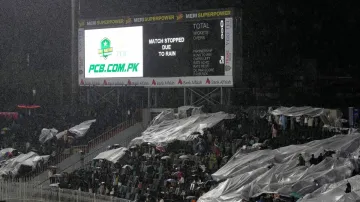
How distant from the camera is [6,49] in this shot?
39.7 meters

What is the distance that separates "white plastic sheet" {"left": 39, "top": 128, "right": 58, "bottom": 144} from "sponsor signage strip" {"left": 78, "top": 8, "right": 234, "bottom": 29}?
521cm

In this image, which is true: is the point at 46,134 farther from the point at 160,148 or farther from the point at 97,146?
the point at 160,148

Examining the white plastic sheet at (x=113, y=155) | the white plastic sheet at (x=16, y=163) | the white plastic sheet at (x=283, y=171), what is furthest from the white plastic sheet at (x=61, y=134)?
the white plastic sheet at (x=283, y=171)

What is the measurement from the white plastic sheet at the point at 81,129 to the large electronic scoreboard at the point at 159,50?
2013 millimetres

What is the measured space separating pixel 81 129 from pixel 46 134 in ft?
5.64

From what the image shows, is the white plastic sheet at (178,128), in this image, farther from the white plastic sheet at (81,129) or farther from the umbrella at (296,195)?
the umbrella at (296,195)

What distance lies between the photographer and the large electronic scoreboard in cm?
2820

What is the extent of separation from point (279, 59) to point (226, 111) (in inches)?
325

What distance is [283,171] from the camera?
19469 mm

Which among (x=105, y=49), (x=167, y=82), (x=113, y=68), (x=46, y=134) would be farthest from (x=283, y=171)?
(x=46, y=134)

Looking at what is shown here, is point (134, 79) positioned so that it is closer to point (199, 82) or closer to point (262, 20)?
point (199, 82)

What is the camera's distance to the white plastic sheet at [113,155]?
2598 cm

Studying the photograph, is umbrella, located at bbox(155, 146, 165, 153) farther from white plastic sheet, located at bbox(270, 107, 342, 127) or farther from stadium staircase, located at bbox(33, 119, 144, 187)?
white plastic sheet, located at bbox(270, 107, 342, 127)

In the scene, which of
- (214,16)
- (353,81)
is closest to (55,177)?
(214,16)
